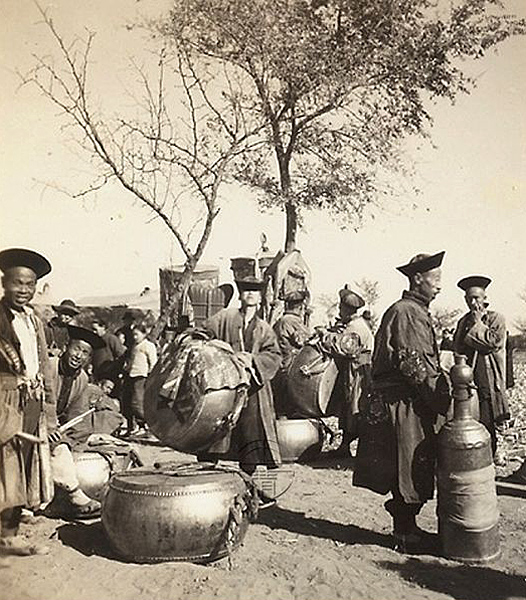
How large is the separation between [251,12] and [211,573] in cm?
410

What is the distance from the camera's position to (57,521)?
4340 mm

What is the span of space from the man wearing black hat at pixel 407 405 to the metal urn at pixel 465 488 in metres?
0.12

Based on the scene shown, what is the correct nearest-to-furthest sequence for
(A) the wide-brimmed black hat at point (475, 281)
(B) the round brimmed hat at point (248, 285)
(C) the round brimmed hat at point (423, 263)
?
(C) the round brimmed hat at point (423, 263) < (B) the round brimmed hat at point (248, 285) < (A) the wide-brimmed black hat at point (475, 281)

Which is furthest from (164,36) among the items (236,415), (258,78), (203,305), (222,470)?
(203,305)

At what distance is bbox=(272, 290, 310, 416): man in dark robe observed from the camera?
668 centimetres

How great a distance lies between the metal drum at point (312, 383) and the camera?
652 cm

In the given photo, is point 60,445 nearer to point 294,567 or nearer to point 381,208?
point 294,567

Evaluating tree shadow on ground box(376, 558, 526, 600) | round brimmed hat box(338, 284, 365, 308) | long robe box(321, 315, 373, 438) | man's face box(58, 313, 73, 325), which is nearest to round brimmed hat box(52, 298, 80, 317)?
man's face box(58, 313, 73, 325)

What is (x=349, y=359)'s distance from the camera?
6477 millimetres

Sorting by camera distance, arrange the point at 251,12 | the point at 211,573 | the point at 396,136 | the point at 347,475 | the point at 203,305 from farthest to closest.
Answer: the point at 203,305 < the point at 396,136 < the point at 347,475 < the point at 251,12 < the point at 211,573

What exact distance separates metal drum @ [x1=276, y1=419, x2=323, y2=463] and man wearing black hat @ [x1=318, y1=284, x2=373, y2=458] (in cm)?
30

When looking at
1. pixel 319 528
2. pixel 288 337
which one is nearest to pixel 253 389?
pixel 319 528

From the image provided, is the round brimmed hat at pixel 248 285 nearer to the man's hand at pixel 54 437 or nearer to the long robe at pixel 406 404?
the long robe at pixel 406 404

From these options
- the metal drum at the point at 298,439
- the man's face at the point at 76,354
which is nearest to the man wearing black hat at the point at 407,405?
the man's face at the point at 76,354
